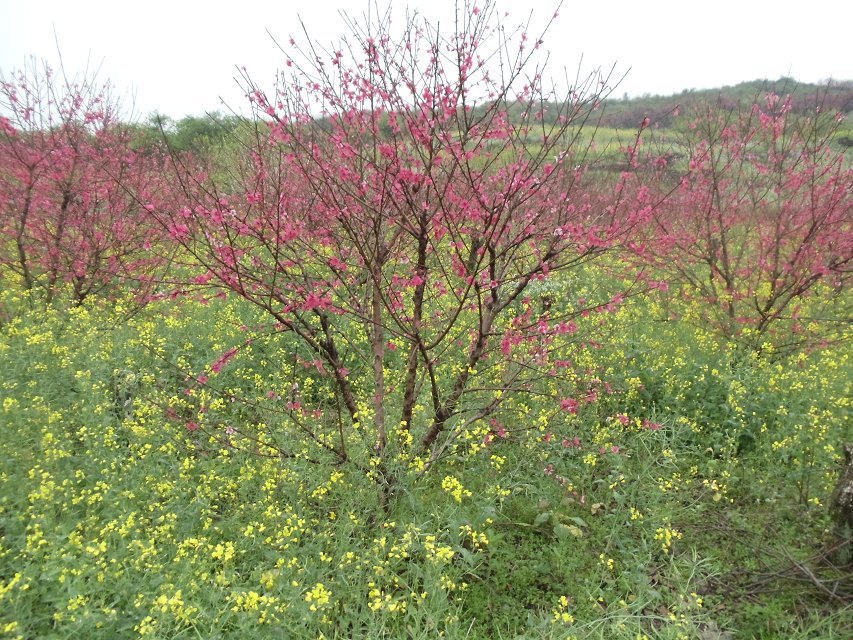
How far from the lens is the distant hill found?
5.37 meters

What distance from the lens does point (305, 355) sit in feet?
19.1

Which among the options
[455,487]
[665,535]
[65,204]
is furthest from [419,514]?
[65,204]

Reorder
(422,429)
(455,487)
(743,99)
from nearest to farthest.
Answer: (455,487) < (422,429) < (743,99)

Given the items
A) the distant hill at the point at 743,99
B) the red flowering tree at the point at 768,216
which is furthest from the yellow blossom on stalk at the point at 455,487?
the red flowering tree at the point at 768,216

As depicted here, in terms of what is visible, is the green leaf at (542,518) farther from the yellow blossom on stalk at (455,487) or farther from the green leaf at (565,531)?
the yellow blossom on stalk at (455,487)

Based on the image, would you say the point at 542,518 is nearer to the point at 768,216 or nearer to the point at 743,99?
the point at 768,216

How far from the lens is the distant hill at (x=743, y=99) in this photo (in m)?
5.37

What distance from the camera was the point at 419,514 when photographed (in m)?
3.40

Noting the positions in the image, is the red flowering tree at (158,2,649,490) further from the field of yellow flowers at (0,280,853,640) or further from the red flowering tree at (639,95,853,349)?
the red flowering tree at (639,95,853,349)

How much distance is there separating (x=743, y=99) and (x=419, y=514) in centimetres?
3937

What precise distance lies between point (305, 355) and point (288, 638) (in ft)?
12.2

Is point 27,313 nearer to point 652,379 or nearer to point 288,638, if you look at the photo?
point 288,638

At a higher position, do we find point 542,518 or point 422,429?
point 422,429

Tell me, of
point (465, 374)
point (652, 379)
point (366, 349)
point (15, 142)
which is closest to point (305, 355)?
point (366, 349)
